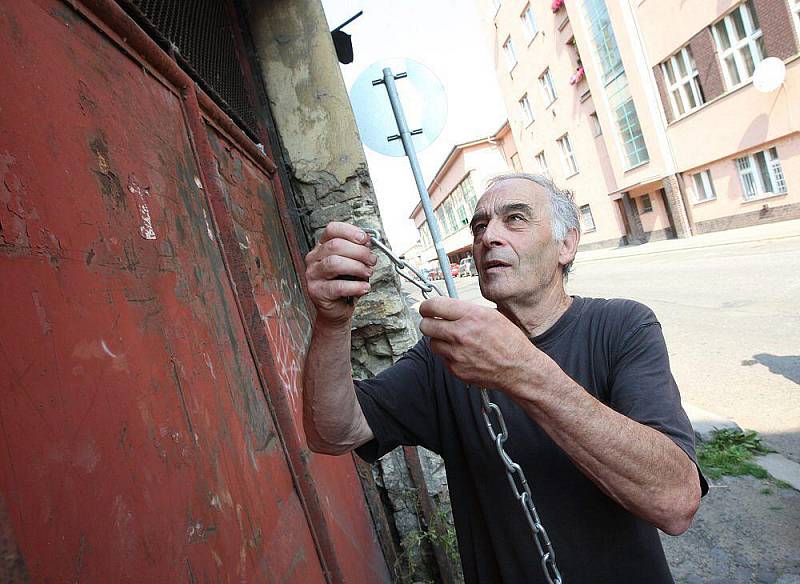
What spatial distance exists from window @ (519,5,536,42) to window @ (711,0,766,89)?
1265cm

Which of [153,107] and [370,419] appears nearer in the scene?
[153,107]

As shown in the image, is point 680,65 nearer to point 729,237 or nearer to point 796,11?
point 796,11

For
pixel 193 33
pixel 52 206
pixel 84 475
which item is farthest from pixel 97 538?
pixel 193 33

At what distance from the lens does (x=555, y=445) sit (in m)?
1.59

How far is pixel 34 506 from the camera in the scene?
76 cm

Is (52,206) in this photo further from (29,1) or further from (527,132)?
(527,132)

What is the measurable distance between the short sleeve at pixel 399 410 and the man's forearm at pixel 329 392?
109 millimetres

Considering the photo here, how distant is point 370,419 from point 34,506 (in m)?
1.20

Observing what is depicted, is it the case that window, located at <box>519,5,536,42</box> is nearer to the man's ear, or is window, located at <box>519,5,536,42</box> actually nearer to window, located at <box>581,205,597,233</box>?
window, located at <box>581,205,597,233</box>

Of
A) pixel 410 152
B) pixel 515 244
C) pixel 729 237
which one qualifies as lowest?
pixel 729 237

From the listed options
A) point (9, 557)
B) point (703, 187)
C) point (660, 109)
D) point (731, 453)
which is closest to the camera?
point (9, 557)

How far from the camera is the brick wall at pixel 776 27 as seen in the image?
1303cm

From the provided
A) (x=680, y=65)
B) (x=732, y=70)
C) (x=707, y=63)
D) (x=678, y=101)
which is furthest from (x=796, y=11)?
(x=678, y=101)

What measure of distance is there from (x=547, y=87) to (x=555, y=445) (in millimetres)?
28932
